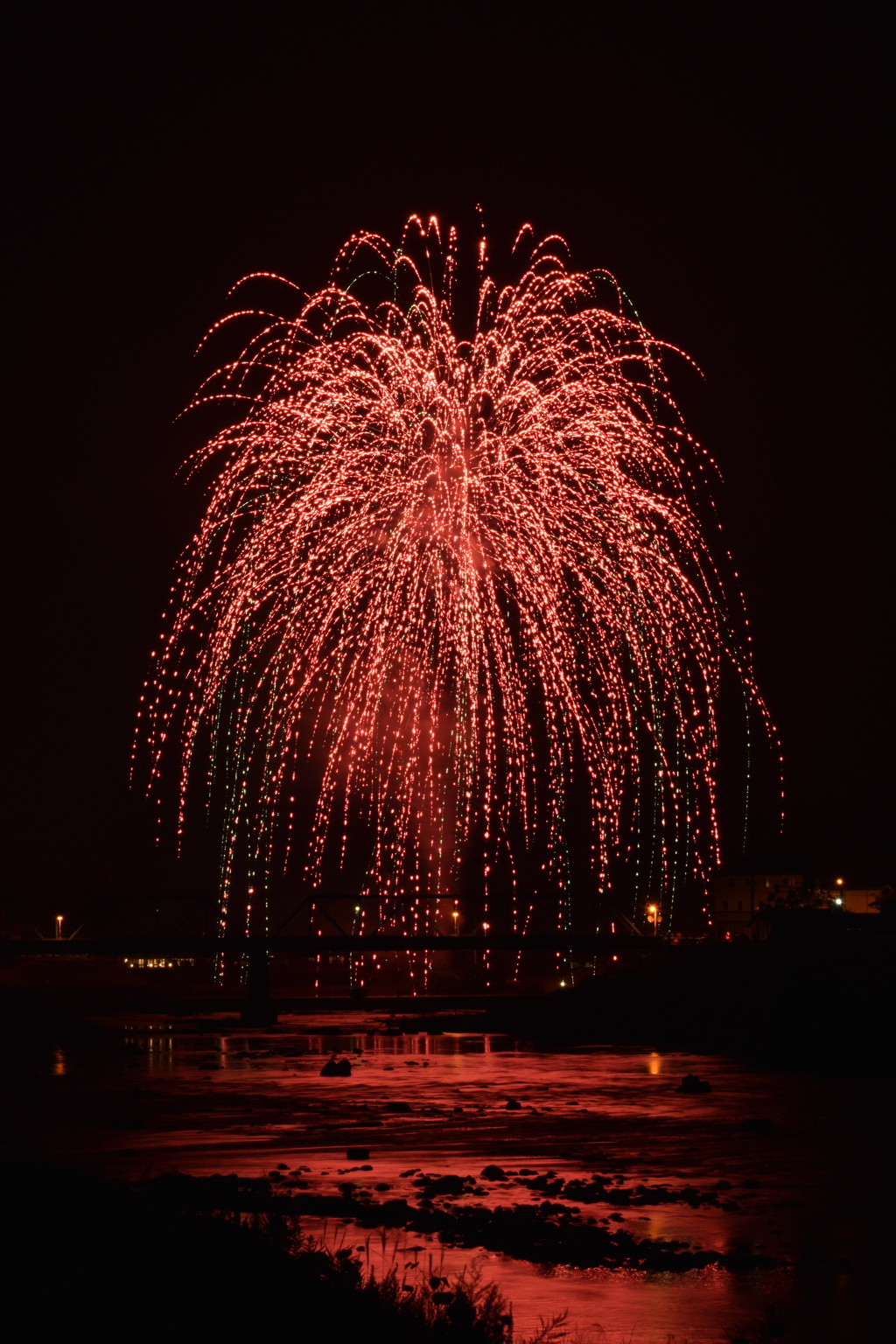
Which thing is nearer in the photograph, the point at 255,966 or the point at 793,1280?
the point at 793,1280

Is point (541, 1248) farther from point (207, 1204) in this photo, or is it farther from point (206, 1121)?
point (206, 1121)

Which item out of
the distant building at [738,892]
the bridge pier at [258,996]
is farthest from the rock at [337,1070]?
the distant building at [738,892]

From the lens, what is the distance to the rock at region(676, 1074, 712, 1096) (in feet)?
151

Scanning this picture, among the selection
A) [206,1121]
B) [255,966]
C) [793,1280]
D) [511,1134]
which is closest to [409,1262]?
[793,1280]

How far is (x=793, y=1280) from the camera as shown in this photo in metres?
19.3

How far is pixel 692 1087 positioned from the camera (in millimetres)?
46469

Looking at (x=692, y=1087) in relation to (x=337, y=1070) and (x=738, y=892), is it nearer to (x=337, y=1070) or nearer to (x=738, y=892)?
(x=337, y=1070)

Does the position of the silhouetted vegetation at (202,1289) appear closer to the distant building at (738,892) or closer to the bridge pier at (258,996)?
the bridge pier at (258,996)

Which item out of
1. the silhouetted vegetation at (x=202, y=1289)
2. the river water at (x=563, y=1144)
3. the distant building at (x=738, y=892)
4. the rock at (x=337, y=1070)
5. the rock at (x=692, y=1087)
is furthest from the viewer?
the distant building at (x=738, y=892)

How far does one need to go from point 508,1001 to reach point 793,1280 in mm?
82645

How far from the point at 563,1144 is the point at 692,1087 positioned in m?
14.1

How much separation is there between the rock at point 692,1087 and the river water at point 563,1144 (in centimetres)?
39

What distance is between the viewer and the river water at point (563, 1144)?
18531 mm

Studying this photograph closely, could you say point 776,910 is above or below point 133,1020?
above
